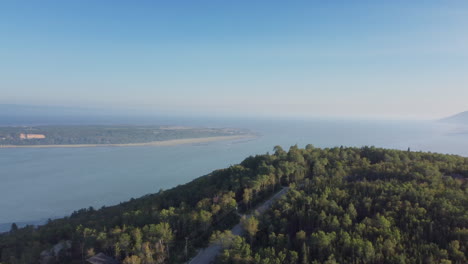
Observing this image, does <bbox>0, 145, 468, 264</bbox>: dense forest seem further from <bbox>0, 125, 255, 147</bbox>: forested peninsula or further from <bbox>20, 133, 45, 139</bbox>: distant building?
<bbox>20, 133, 45, 139</bbox>: distant building

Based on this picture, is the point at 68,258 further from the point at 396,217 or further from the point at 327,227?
the point at 396,217

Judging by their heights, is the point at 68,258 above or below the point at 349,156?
below

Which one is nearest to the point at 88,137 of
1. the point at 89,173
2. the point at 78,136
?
the point at 78,136

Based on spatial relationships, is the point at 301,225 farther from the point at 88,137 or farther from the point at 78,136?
the point at 78,136

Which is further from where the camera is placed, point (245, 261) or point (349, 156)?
point (349, 156)

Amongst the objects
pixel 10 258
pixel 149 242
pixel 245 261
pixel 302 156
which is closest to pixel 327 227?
pixel 245 261

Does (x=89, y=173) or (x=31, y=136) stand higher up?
(x=31, y=136)

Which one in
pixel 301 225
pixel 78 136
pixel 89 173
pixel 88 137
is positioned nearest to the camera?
pixel 301 225

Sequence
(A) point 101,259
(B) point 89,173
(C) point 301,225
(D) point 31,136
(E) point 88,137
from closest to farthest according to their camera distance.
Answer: (A) point 101,259, (C) point 301,225, (B) point 89,173, (D) point 31,136, (E) point 88,137
